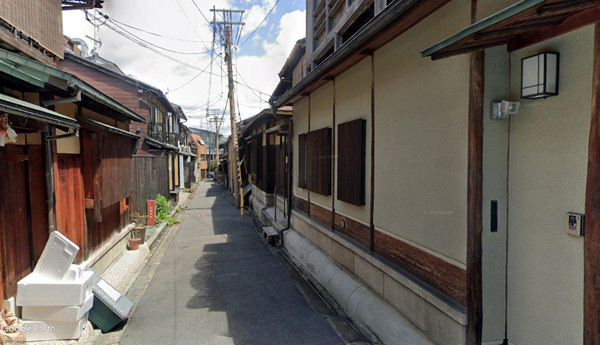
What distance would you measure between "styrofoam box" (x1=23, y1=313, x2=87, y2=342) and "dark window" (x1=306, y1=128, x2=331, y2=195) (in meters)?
5.13

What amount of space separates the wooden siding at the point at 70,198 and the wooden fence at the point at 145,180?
6.00 metres

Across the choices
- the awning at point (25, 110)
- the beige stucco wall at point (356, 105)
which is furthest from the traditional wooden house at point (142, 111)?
the beige stucco wall at point (356, 105)

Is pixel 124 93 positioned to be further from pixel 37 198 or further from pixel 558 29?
pixel 558 29

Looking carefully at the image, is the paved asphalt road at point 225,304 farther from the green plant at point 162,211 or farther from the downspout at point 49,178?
the green plant at point 162,211

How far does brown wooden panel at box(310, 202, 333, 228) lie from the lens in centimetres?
736

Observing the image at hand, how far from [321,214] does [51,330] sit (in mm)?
5465

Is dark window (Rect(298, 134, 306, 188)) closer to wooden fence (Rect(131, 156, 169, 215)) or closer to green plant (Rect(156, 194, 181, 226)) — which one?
wooden fence (Rect(131, 156, 169, 215))

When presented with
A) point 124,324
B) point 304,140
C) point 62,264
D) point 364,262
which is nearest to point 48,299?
point 62,264

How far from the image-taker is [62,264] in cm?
435

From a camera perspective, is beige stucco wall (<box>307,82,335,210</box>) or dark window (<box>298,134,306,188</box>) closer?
beige stucco wall (<box>307,82,335,210</box>)

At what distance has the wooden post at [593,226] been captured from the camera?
7.50ft

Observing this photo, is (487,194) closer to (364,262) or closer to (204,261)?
(364,262)

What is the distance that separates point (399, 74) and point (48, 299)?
5.86 m

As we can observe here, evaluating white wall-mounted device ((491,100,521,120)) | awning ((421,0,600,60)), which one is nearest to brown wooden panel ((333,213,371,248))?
white wall-mounted device ((491,100,521,120))
